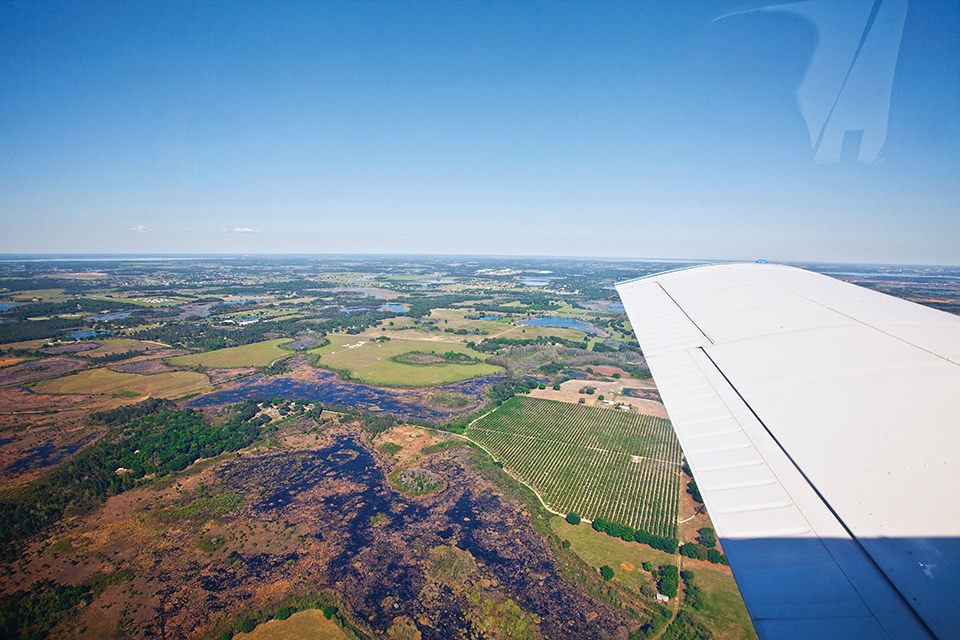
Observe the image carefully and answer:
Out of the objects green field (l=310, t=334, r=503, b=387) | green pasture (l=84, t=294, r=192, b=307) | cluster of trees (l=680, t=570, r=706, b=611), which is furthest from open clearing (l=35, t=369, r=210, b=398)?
green pasture (l=84, t=294, r=192, b=307)

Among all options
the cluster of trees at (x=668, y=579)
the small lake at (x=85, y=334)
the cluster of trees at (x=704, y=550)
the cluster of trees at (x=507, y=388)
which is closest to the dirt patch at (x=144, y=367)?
the small lake at (x=85, y=334)

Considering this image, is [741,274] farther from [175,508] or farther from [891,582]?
[175,508]

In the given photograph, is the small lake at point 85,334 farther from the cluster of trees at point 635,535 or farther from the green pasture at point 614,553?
the cluster of trees at point 635,535

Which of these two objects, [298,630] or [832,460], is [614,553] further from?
[832,460]

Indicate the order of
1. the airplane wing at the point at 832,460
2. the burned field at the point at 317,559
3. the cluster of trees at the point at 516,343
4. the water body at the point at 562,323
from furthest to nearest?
the water body at the point at 562,323
the cluster of trees at the point at 516,343
the burned field at the point at 317,559
the airplane wing at the point at 832,460

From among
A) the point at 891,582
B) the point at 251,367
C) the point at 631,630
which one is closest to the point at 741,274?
the point at 891,582

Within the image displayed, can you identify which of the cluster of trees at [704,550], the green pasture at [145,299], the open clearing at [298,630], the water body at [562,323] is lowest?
the open clearing at [298,630]
